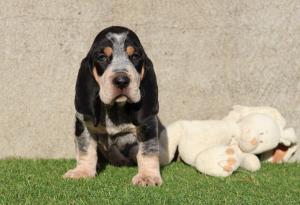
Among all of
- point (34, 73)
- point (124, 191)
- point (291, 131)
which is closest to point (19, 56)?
point (34, 73)

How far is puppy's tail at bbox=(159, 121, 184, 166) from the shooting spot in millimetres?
5336

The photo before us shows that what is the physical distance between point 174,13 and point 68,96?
1.23 meters

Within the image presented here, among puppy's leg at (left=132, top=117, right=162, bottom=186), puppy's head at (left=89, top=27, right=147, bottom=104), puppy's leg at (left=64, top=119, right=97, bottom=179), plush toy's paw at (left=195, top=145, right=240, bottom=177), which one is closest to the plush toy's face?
plush toy's paw at (left=195, top=145, right=240, bottom=177)

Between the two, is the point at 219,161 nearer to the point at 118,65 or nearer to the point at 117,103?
the point at 117,103

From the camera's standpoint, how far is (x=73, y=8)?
5527 mm

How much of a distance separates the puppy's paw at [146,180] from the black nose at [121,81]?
0.69 meters

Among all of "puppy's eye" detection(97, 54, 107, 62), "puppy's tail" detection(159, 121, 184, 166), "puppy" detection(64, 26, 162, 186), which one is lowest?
"puppy's tail" detection(159, 121, 184, 166)

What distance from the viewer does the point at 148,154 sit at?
4586 mm

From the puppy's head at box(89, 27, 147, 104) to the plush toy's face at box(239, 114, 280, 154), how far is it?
47.8 inches

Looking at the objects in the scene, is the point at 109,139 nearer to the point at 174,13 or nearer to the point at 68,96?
the point at 68,96

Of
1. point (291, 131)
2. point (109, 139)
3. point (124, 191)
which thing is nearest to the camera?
point (124, 191)

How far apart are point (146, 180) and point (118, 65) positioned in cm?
85

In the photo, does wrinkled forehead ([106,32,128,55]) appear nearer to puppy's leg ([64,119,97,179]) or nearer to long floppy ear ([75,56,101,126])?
long floppy ear ([75,56,101,126])

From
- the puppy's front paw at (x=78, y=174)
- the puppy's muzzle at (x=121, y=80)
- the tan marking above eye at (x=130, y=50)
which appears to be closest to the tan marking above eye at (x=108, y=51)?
the tan marking above eye at (x=130, y=50)
